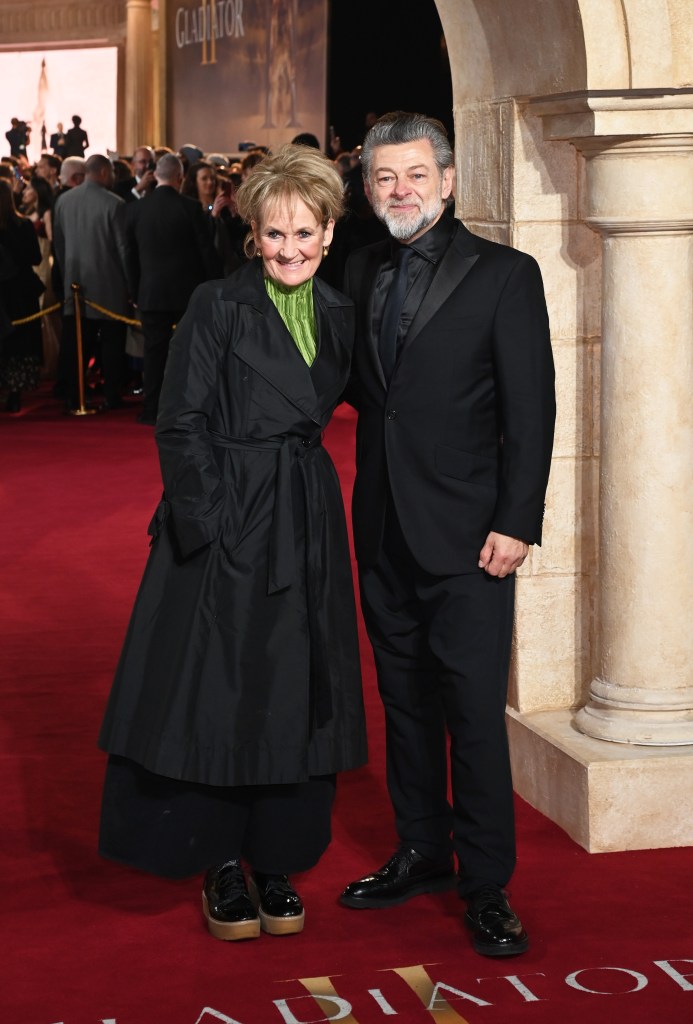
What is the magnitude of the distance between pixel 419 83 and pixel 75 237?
766 cm

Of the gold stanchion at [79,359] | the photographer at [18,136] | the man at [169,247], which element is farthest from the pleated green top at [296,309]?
the photographer at [18,136]

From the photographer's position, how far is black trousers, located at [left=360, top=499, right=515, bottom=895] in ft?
11.3

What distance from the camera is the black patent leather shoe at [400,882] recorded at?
3648 mm

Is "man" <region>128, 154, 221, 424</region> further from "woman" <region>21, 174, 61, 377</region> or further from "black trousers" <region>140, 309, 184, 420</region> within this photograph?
"woman" <region>21, 174, 61, 377</region>

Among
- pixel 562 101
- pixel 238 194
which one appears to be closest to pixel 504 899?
pixel 238 194

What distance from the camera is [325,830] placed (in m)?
3.59

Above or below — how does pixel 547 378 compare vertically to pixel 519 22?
below

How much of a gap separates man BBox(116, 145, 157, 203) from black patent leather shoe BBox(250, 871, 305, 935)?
9263 mm

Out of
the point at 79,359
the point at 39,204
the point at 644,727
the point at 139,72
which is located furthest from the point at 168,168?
the point at 139,72

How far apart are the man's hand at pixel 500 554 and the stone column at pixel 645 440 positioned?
0.77 meters

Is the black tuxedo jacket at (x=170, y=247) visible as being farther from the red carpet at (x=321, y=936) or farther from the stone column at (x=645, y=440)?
the stone column at (x=645, y=440)

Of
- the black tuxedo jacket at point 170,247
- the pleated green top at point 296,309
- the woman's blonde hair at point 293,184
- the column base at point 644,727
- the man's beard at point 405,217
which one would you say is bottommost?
the column base at point 644,727

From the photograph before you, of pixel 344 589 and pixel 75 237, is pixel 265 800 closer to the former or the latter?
pixel 344 589

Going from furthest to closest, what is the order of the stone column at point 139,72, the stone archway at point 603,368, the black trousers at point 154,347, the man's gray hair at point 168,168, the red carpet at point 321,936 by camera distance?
1. the stone column at point 139,72
2. the black trousers at point 154,347
3. the man's gray hair at point 168,168
4. the stone archway at point 603,368
5. the red carpet at point 321,936
